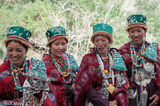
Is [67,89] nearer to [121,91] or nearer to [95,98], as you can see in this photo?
[95,98]

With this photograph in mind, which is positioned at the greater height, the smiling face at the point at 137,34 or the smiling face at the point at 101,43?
the smiling face at the point at 137,34

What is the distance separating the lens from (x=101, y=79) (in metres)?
3.27

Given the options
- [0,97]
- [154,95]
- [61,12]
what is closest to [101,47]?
[154,95]

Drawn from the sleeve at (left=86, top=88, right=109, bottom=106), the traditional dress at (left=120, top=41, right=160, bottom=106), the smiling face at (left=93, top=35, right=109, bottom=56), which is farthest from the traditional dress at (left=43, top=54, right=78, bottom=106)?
the traditional dress at (left=120, top=41, right=160, bottom=106)

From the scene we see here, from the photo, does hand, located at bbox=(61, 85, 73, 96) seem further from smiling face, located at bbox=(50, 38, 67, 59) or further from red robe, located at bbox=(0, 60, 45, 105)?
red robe, located at bbox=(0, 60, 45, 105)

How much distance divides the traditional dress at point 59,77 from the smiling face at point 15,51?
736 millimetres

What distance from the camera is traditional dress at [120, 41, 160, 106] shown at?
3721 millimetres

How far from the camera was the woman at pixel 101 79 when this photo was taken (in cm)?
323

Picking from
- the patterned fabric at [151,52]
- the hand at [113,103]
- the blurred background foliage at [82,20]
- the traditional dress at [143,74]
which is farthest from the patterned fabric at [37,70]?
the blurred background foliage at [82,20]

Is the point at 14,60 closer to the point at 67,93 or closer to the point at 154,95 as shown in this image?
the point at 67,93

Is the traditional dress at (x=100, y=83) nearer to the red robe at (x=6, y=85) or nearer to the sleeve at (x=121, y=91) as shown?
the sleeve at (x=121, y=91)

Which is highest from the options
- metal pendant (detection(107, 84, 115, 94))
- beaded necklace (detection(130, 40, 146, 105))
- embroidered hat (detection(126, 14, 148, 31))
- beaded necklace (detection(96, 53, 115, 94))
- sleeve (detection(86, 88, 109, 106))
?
embroidered hat (detection(126, 14, 148, 31))

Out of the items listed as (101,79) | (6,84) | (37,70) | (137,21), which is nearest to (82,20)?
(137,21)

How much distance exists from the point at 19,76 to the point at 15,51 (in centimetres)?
35
